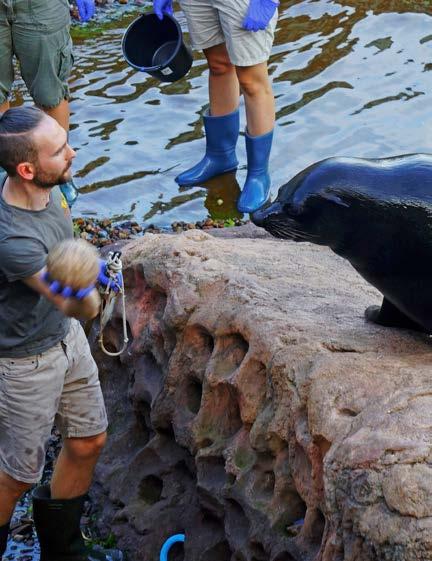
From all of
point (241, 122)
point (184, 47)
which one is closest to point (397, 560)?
point (184, 47)

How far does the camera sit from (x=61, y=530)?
4203 mm

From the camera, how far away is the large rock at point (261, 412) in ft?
9.59

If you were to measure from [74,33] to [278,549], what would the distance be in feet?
23.2

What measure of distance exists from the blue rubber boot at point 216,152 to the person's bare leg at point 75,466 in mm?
3206

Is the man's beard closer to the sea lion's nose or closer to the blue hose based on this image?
the sea lion's nose

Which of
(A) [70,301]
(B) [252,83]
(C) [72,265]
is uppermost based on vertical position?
(C) [72,265]

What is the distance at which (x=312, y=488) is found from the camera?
10.8ft

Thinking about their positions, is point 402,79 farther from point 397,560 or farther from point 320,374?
point 397,560

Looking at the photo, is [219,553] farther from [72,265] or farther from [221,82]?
[221,82]

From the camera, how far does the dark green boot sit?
4.17 m

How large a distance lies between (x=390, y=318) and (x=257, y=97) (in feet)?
9.59

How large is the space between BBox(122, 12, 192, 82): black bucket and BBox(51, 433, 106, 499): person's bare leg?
3197 mm

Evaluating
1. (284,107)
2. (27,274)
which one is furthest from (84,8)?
(27,274)

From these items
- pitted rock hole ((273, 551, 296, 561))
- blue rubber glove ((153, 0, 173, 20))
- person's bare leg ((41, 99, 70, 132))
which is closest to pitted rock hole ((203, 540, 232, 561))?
pitted rock hole ((273, 551, 296, 561))
